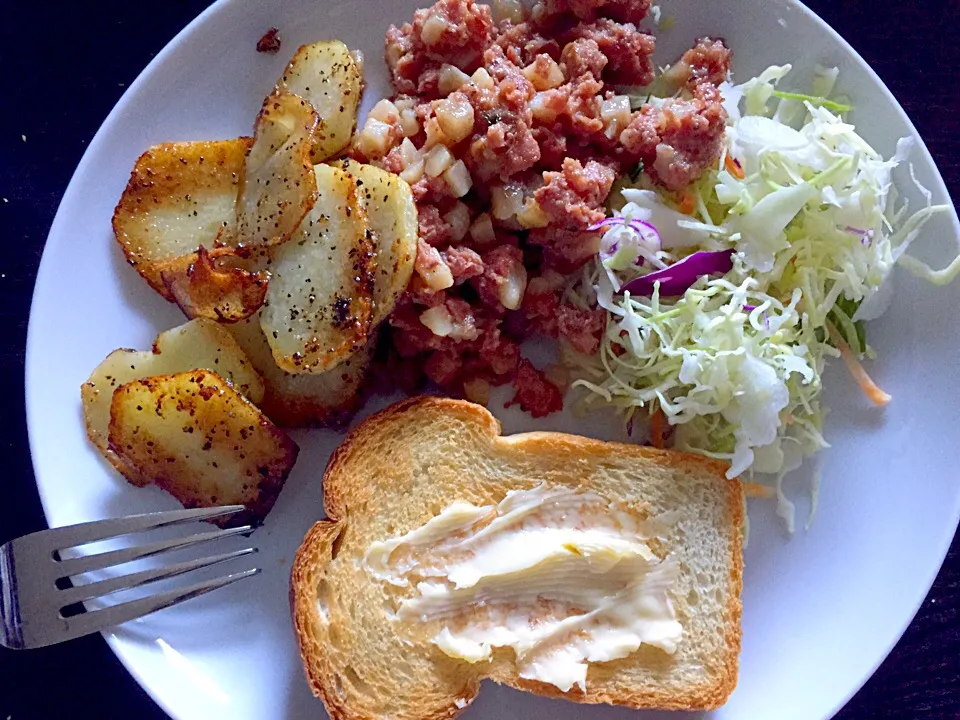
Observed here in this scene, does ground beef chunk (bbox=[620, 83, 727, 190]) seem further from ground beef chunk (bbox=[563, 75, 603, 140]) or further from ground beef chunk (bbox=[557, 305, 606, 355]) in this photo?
ground beef chunk (bbox=[557, 305, 606, 355])

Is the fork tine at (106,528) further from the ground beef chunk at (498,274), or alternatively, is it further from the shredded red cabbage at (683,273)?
the shredded red cabbage at (683,273)

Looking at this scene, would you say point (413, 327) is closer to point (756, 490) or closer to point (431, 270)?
point (431, 270)

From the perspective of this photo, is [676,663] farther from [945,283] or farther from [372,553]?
[945,283]

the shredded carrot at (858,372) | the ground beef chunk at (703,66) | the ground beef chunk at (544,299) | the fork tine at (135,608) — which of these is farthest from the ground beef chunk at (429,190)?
the shredded carrot at (858,372)

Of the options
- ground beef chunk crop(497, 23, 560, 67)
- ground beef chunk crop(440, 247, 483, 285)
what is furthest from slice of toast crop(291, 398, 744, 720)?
ground beef chunk crop(497, 23, 560, 67)

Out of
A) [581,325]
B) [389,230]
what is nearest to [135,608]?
[389,230]

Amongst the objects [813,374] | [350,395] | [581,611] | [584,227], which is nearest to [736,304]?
[813,374]
